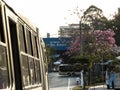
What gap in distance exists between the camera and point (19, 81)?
27.2 ft

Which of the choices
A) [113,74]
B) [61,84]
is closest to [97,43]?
[61,84]

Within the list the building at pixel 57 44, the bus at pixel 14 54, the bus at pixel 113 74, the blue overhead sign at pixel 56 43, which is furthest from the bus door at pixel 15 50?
the building at pixel 57 44

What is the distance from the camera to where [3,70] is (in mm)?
7156

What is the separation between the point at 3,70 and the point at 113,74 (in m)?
38.8

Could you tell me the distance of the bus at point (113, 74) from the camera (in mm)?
43222

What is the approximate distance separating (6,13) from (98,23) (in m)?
73.4

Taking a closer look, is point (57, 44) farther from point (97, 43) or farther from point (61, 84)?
point (61, 84)

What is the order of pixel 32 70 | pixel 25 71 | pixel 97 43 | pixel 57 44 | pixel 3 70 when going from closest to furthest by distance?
pixel 3 70, pixel 25 71, pixel 32 70, pixel 97 43, pixel 57 44

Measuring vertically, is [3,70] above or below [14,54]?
below

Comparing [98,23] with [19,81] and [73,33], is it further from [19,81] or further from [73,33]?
[19,81]

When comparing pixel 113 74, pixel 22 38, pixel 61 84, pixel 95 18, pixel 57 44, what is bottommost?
pixel 61 84

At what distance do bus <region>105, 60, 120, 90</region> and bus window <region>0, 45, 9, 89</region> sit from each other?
35.6 metres

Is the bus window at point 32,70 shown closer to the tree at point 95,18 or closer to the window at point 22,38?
the window at point 22,38

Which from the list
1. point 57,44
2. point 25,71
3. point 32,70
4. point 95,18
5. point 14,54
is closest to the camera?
point 14,54
